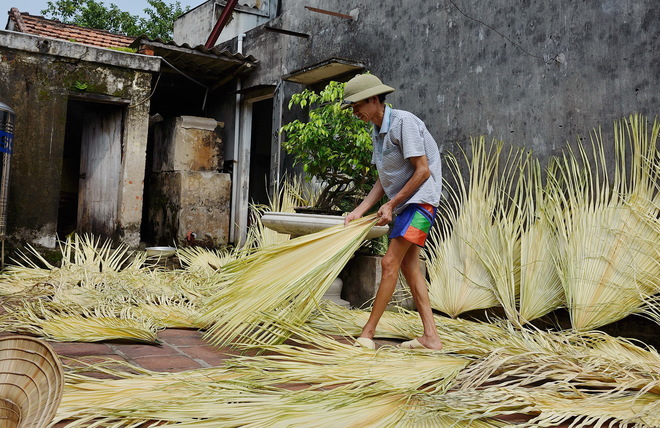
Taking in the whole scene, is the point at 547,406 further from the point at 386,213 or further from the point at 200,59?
the point at 200,59

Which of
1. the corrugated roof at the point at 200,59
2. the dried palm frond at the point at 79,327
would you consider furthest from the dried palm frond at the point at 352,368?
the corrugated roof at the point at 200,59

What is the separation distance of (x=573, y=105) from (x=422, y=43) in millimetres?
1873

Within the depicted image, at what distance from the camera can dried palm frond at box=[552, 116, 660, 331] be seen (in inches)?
140

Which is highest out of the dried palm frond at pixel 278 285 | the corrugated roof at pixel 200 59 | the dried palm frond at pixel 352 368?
the corrugated roof at pixel 200 59

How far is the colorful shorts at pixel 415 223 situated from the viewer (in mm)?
3301

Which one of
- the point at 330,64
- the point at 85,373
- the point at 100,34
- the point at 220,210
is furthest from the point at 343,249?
the point at 100,34

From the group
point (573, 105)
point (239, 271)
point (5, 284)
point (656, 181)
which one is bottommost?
point (5, 284)

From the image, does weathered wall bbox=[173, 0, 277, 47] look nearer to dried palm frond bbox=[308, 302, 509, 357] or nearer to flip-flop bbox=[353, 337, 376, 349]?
dried palm frond bbox=[308, 302, 509, 357]

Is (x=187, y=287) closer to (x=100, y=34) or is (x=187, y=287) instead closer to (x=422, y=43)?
(x=422, y=43)

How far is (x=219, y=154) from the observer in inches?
322

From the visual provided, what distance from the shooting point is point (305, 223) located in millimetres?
4504

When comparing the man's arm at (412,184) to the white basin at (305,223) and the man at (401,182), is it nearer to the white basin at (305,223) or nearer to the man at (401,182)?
the man at (401,182)

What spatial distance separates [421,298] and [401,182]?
656 millimetres

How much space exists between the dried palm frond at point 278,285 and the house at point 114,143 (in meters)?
3.81
